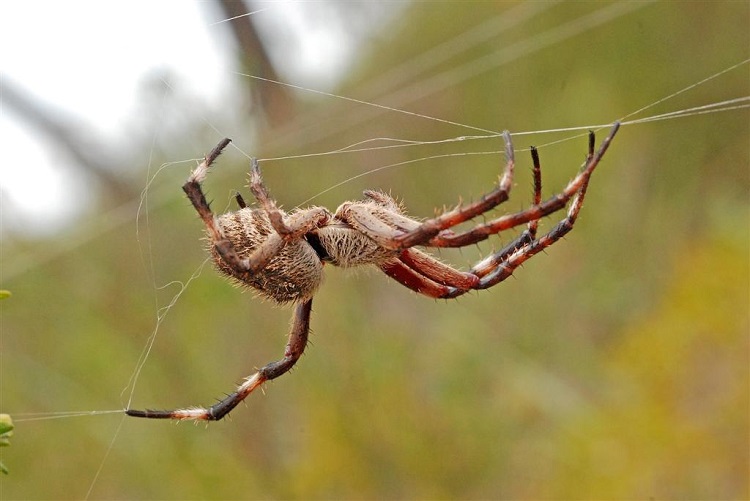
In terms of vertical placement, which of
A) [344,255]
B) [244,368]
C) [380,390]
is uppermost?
[344,255]

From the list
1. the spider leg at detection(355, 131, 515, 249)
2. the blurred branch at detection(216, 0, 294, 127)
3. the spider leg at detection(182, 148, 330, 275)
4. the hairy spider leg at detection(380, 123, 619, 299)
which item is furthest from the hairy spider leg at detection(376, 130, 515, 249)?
the blurred branch at detection(216, 0, 294, 127)

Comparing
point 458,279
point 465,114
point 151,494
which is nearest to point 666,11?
point 465,114

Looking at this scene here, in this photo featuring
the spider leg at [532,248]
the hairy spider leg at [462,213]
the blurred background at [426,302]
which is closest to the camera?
the hairy spider leg at [462,213]

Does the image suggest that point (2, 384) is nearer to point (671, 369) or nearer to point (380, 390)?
point (380, 390)

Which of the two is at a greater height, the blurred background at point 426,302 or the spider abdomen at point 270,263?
the spider abdomen at point 270,263

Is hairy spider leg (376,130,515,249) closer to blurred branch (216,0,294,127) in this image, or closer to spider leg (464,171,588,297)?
spider leg (464,171,588,297)

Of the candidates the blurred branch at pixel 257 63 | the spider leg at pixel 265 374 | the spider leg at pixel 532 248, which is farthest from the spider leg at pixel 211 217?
the blurred branch at pixel 257 63

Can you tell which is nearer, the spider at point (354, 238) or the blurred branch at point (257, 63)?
the spider at point (354, 238)

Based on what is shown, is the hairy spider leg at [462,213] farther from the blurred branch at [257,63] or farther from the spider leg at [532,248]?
the blurred branch at [257,63]
